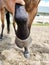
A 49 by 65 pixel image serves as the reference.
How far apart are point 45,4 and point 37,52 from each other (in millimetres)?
16071

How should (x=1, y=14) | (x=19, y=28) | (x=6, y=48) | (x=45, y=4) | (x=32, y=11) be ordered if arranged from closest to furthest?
(x=19, y=28)
(x=32, y=11)
(x=6, y=48)
(x=1, y=14)
(x=45, y=4)

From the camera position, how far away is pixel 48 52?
156 inches

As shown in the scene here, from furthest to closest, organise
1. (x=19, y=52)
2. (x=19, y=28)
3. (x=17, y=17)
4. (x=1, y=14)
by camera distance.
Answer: (x=1, y=14) < (x=19, y=52) < (x=19, y=28) < (x=17, y=17)

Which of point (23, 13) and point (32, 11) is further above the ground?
point (23, 13)

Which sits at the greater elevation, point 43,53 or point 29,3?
point 29,3

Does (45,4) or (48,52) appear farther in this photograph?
(45,4)

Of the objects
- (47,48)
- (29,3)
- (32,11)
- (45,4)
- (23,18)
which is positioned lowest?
(45,4)

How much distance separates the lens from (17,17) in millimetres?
1786

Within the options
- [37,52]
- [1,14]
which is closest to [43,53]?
[37,52]

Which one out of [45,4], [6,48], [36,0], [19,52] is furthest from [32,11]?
[45,4]

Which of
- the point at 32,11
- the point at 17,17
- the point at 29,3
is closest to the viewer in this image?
the point at 17,17

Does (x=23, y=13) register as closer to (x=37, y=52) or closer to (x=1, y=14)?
(x=37, y=52)

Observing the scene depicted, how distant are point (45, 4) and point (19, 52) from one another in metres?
16.2

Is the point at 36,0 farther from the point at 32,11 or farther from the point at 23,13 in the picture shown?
the point at 23,13
